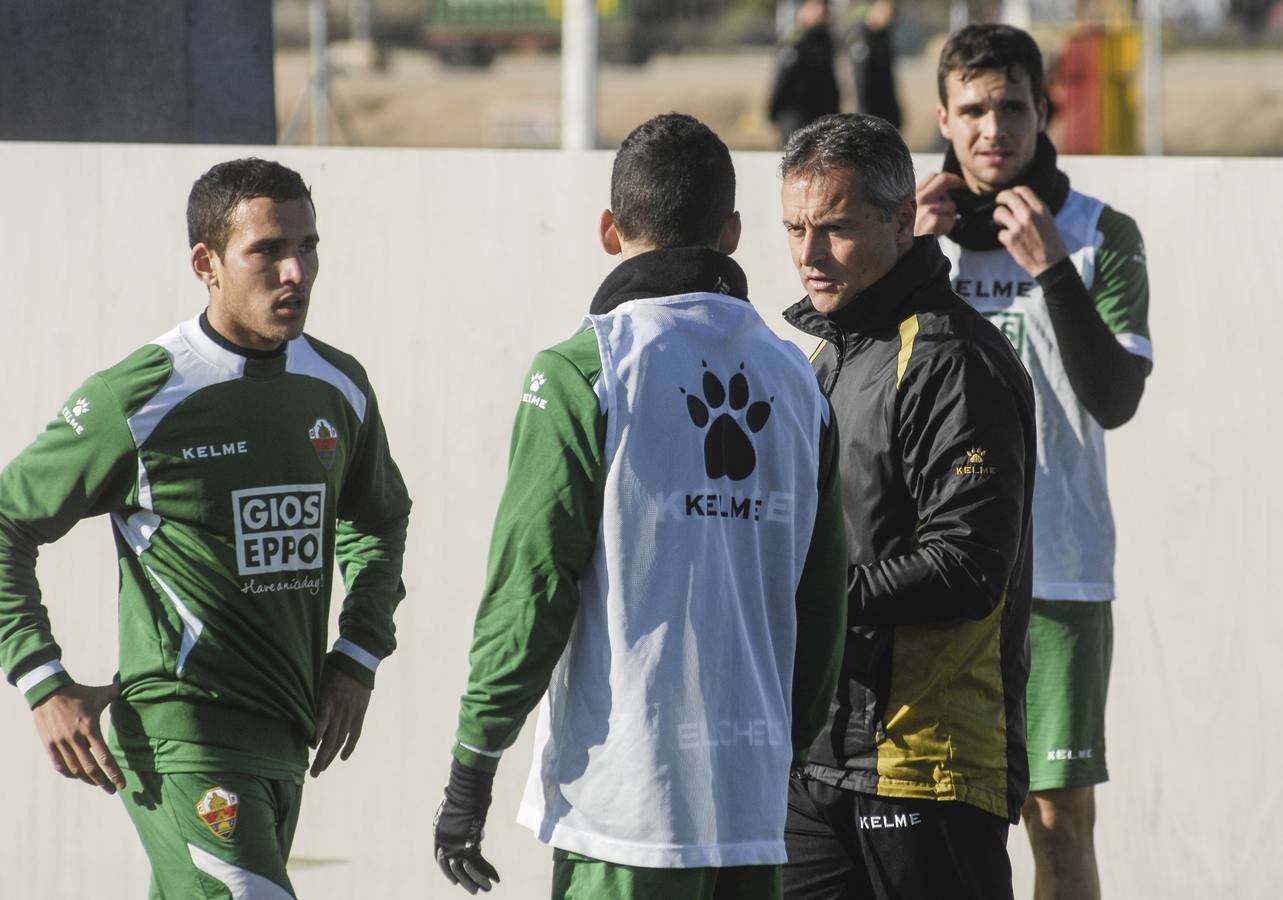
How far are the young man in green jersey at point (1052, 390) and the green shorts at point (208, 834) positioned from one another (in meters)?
1.89

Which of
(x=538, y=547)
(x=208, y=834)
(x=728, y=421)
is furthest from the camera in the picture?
(x=208, y=834)

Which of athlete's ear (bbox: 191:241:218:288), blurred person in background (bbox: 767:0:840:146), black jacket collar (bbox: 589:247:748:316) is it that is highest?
blurred person in background (bbox: 767:0:840:146)

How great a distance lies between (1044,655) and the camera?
410 cm

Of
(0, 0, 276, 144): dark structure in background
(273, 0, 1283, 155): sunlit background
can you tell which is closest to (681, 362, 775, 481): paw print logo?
(0, 0, 276, 144): dark structure in background

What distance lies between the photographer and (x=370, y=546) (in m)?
3.51

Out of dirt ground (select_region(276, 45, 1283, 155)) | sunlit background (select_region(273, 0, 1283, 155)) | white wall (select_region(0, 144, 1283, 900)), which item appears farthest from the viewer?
dirt ground (select_region(276, 45, 1283, 155))

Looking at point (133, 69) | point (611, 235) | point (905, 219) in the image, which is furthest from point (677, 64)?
point (611, 235)

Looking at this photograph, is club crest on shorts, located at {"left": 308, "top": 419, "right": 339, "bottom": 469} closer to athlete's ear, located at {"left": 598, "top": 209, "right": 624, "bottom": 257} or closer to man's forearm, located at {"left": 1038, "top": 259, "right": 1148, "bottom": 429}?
athlete's ear, located at {"left": 598, "top": 209, "right": 624, "bottom": 257}

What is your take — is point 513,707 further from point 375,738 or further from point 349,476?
point 375,738

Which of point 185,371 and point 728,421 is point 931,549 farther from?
point 185,371

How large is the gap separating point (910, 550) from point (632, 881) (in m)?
0.85

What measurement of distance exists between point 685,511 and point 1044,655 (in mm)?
1737

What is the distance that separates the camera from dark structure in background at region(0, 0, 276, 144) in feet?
16.8

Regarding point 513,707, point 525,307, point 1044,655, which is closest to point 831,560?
point 513,707
